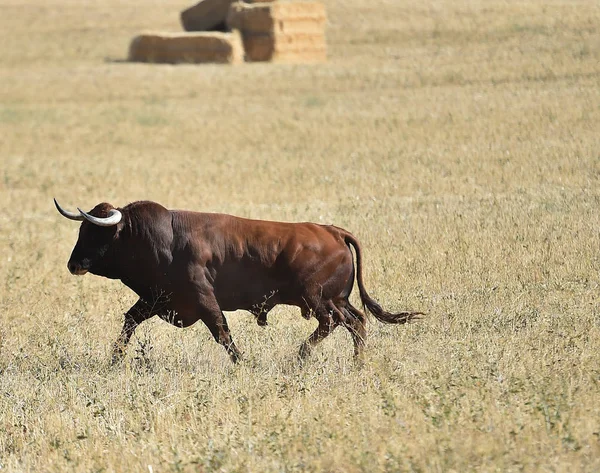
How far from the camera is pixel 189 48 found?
36031 millimetres

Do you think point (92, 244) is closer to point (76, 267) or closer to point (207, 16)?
point (76, 267)

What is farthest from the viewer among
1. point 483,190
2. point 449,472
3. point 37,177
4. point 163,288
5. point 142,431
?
point 37,177

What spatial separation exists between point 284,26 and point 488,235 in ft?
79.5

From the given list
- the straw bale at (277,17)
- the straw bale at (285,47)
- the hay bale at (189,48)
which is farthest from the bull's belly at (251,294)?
the straw bale at (285,47)

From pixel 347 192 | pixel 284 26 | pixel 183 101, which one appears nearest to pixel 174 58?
pixel 284 26

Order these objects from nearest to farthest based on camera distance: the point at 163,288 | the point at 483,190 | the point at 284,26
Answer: the point at 163,288 → the point at 483,190 → the point at 284,26

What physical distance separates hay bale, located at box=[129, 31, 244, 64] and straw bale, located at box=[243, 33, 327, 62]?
0.43 meters

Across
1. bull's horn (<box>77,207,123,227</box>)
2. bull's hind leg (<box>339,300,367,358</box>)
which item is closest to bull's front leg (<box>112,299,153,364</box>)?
bull's horn (<box>77,207,123,227</box>)

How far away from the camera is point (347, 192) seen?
18.0 m

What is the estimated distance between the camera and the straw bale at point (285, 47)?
35.8 m

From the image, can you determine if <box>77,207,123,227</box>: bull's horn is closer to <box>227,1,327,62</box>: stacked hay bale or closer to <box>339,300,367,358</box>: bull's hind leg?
<box>339,300,367,358</box>: bull's hind leg

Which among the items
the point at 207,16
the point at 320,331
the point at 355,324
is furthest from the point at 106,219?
the point at 207,16

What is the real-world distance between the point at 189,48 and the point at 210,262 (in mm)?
28082

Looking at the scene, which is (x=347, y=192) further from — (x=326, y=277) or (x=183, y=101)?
(x=183, y=101)
